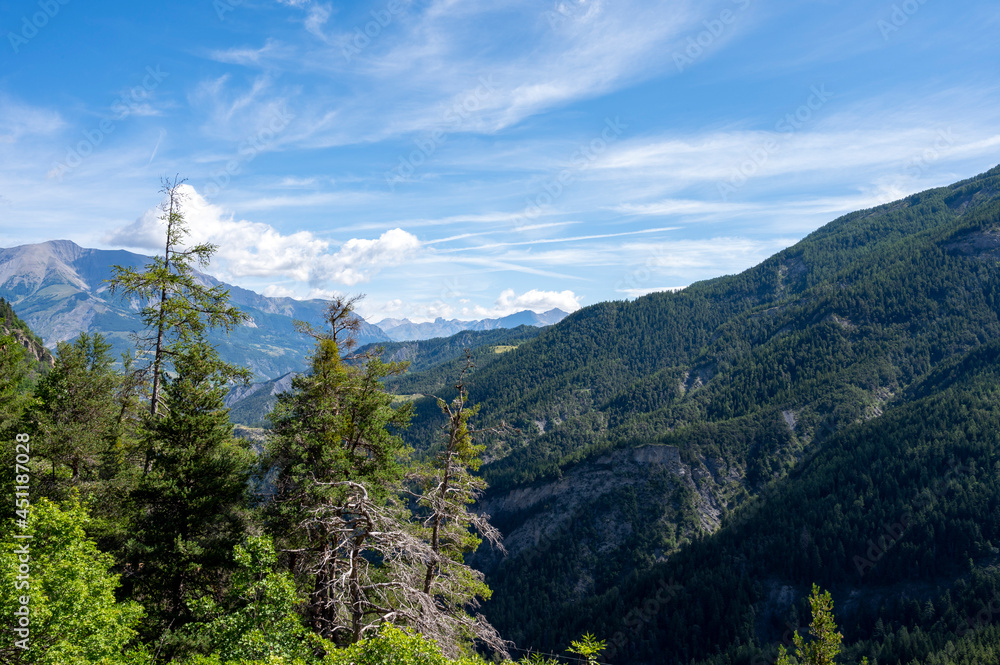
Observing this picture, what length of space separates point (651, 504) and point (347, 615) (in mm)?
154463

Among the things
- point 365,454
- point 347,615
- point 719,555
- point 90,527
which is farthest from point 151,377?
point 719,555

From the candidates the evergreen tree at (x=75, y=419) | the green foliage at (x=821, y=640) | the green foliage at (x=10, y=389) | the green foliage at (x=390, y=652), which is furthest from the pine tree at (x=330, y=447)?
the green foliage at (x=821, y=640)

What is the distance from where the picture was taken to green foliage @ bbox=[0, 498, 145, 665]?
50.7ft

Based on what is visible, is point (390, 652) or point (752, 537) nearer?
point (390, 652)

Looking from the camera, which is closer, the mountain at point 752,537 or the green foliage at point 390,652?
the green foliage at point 390,652

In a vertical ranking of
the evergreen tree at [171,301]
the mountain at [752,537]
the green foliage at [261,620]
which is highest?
the evergreen tree at [171,301]

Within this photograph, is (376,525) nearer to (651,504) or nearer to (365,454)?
(365,454)

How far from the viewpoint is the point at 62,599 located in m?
16.3

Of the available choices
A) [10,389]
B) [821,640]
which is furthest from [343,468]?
[821,640]

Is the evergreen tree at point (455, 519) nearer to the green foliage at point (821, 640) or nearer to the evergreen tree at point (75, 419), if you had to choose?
the evergreen tree at point (75, 419)

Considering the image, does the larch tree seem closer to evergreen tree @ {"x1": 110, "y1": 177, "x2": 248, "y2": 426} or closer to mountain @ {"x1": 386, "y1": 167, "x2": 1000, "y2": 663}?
evergreen tree @ {"x1": 110, "y1": 177, "x2": 248, "y2": 426}

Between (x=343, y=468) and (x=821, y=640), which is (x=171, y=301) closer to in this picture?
(x=343, y=468)

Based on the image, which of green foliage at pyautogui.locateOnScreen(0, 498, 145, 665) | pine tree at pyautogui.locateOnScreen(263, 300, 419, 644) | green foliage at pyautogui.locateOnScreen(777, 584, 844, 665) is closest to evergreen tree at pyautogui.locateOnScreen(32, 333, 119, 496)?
green foliage at pyautogui.locateOnScreen(0, 498, 145, 665)

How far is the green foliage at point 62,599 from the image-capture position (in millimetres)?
15453
